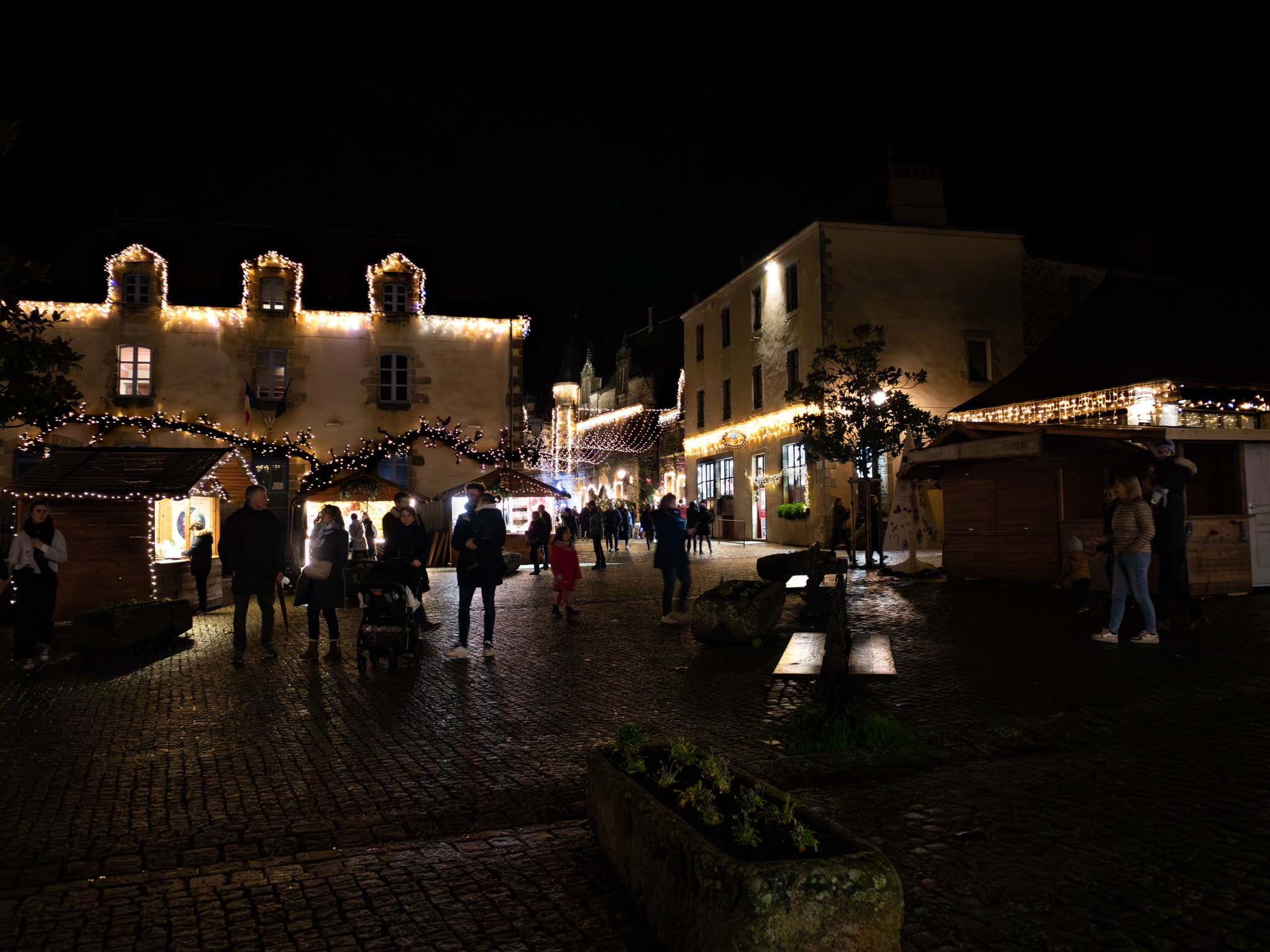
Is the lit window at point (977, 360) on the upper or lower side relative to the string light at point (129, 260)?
lower

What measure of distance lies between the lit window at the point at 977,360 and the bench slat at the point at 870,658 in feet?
79.4

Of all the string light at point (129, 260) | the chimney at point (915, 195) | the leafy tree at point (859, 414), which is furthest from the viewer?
the chimney at point (915, 195)

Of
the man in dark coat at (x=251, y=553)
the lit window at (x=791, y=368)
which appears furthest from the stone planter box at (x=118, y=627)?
the lit window at (x=791, y=368)

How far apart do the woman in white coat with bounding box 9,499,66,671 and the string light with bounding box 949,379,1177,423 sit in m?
14.3

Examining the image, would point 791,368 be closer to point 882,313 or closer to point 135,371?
point 882,313

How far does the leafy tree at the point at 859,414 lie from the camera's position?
20.8 meters

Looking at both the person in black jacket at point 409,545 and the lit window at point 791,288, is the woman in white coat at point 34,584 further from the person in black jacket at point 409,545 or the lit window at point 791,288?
the lit window at point 791,288

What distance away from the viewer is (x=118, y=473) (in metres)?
13.0

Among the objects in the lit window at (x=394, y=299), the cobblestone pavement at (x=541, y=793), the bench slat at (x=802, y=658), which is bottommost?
the cobblestone pavement at (x=541, y=793)

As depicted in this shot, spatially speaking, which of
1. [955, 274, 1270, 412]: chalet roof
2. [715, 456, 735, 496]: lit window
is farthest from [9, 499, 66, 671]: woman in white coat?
[715, 456, 735, 496]: lit window

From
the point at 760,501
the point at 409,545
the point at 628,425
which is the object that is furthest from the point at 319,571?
the point at 628,425

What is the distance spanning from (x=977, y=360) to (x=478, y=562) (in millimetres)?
24335

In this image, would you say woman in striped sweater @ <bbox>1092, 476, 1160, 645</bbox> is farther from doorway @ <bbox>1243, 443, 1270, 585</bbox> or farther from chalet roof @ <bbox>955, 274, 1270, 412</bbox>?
chalet roof @ <bbox>955, 274, 1270, 412</bbox>

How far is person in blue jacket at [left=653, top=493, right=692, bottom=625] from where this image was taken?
38.6 ft
